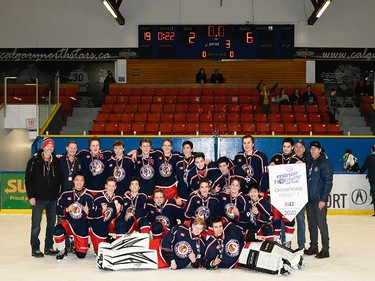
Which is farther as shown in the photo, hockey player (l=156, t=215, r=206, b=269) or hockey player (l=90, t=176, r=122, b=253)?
hockey player (l=90, t=176, r=122, b=253)

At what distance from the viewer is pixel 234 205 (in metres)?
8.32

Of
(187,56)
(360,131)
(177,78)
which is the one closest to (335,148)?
(360,131)

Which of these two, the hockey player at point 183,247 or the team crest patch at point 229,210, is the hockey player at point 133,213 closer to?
the hockey player at point 183,247

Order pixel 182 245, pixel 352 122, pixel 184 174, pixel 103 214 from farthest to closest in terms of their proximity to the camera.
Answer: pixel 352 122 < pixel 184 174 < pixel 103 214 < pixel 182 245

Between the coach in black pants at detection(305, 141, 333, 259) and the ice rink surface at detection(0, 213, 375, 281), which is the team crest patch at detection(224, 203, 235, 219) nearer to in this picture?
the ice rink surface at detection(0, 213, 375, 281)

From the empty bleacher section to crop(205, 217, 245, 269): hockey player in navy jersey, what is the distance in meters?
8.64

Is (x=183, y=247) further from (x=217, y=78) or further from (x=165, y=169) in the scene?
(x=217, y=78)

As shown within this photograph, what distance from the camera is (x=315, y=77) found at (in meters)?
22.3

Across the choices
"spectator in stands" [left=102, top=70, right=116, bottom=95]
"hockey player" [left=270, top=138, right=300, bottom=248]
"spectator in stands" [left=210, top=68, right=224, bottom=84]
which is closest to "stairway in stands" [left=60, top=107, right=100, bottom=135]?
"spectator in stands" [left=102, top=70, right=116, bottom=95]

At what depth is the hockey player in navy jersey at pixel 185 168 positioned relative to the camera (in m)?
9.18

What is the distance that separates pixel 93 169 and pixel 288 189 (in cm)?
286

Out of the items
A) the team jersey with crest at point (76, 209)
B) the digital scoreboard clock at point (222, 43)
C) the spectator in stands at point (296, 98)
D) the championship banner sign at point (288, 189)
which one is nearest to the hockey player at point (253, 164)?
the championship banner sign at point (288, 189)

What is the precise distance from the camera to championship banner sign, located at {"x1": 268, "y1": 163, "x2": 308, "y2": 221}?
27.6 feet

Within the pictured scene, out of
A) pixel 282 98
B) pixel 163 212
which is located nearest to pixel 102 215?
pixel 163 212
